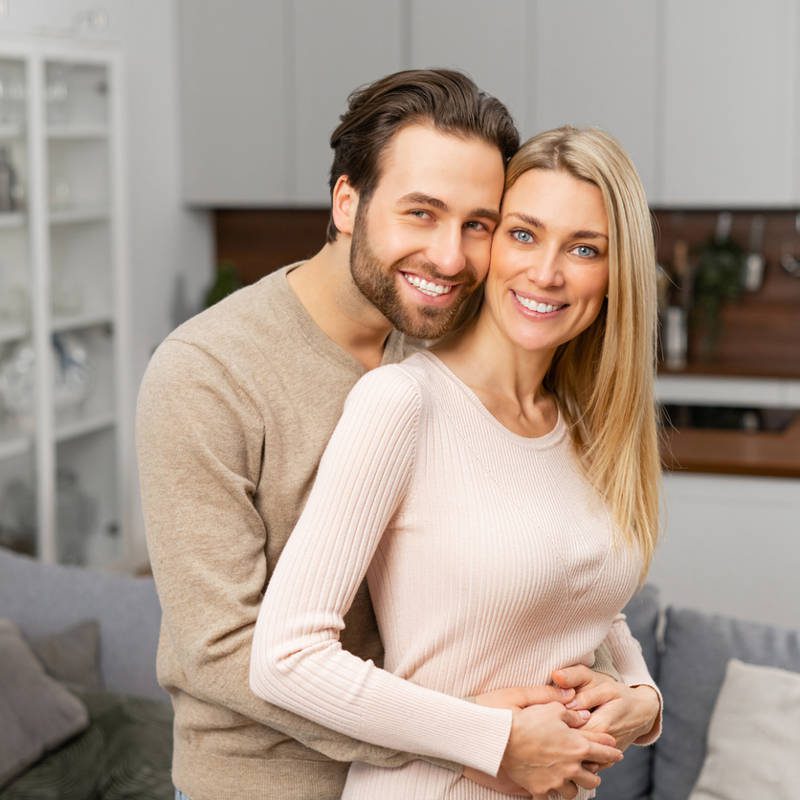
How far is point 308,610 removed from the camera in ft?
4.65

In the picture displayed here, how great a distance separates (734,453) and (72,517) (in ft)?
7.85

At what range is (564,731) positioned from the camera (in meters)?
1.52

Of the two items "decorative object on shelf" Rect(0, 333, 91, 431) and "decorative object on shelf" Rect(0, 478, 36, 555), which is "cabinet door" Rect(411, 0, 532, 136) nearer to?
"decorative object on shelf" Rect(0, 333, 91, 431)

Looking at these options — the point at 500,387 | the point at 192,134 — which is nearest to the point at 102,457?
the point at 192,134

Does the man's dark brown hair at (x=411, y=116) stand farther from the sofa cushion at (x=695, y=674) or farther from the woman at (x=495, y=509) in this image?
the sofa cushion at (x=695, y=674)

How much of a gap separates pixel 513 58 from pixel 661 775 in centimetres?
334

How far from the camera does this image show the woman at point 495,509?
1424mm

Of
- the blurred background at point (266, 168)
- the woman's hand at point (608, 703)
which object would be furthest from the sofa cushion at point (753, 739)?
the blurred background at point (266, 168)

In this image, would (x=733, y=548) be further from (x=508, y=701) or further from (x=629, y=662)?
(x=508, y=701)

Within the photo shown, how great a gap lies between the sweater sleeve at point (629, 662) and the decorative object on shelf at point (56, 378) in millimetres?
2959

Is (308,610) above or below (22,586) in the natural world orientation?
above

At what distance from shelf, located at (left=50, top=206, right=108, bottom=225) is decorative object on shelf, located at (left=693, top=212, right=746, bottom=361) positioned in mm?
2375

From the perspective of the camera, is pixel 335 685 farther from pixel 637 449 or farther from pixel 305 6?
pixel 305 6

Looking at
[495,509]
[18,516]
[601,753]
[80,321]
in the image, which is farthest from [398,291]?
[80,321]
